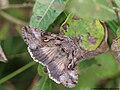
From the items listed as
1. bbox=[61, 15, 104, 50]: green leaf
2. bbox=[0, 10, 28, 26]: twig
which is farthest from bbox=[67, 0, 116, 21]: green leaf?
bbox=[0, 10, 28, 26]: twig

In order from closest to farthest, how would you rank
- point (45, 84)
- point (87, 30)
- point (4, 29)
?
point (87, 30) < point (45, 84) < point (4, 29)

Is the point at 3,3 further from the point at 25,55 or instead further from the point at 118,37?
the point at 118,37

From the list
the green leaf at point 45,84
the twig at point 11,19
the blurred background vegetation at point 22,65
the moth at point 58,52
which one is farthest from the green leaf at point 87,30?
the twig at point 11,19

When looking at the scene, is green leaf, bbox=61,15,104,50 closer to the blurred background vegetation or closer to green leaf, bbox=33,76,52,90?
green leaf, bbox=33,76,52,90

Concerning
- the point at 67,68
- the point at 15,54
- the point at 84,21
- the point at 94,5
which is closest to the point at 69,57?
the point at 67,68

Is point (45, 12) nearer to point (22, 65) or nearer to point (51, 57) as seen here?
point (51, 57)

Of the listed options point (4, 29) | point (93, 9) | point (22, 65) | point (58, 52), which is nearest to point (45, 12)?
point (58, 52)
